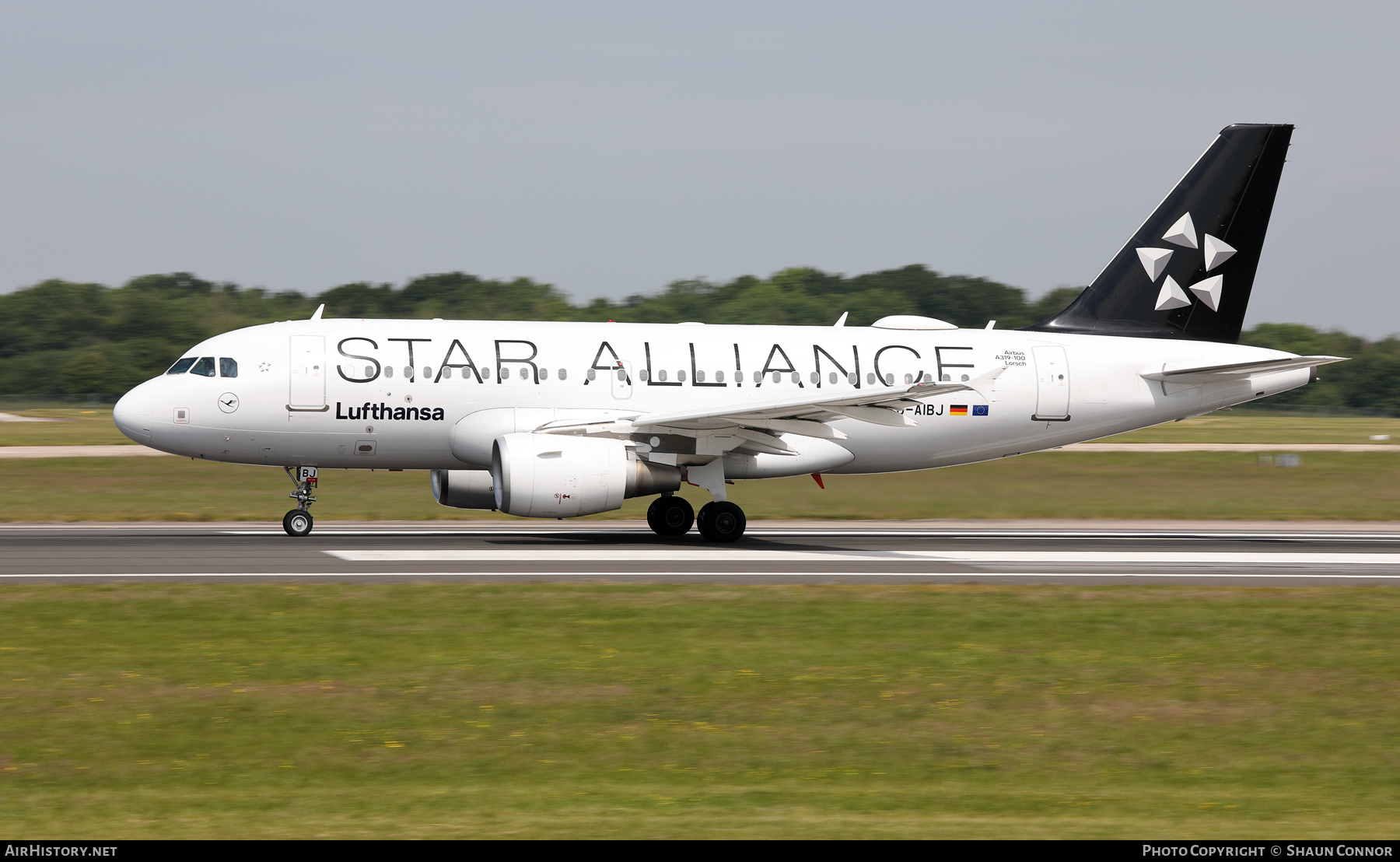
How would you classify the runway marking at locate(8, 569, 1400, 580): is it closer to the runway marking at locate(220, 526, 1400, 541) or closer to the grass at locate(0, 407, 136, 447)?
the runway marking at locate(220, 526, 1400, 541)

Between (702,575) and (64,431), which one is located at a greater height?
(64,431)

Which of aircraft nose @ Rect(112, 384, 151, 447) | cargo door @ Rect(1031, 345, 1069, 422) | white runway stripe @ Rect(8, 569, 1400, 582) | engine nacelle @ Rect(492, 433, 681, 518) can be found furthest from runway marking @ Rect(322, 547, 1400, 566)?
aircraft nose @ Rect(112, 384, 151, 447)

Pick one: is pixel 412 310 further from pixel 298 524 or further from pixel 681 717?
pixel 681 717

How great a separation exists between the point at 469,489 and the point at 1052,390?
40.0 ft

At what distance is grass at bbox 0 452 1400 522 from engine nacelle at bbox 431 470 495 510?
238 inches

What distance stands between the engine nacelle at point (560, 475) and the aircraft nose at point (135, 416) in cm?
661

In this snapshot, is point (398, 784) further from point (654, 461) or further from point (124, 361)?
point (124, 361)

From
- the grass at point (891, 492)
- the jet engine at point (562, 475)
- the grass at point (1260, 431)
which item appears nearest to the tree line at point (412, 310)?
the grass at point (1260, 431)

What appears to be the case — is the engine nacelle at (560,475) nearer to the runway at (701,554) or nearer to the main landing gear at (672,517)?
the runway at (701,554)

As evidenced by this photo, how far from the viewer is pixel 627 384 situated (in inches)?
1084

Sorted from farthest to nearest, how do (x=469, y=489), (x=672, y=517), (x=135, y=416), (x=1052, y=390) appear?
(x=1052, y=390), (x=672, y=517), (x=469, y=489), (x=135, y=416)

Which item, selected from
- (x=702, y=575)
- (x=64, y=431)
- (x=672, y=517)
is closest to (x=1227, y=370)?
(x=672, y=517)

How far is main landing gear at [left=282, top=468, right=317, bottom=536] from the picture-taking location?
26.8 m

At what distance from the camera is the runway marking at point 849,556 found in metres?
23.5
